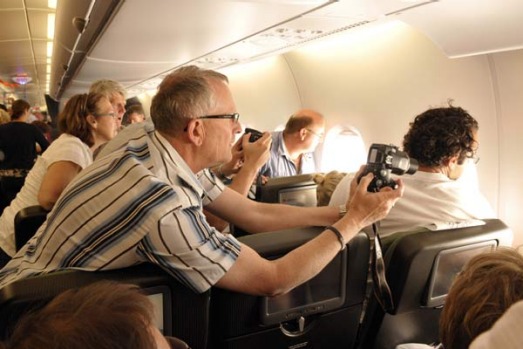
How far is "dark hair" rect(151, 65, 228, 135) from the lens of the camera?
1.55 metres

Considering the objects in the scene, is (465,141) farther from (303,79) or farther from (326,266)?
(303,79)

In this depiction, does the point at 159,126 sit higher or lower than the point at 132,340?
higher

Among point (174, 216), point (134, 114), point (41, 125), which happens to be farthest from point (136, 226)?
point (41, 125)

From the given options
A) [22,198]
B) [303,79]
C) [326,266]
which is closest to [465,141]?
[326,266]

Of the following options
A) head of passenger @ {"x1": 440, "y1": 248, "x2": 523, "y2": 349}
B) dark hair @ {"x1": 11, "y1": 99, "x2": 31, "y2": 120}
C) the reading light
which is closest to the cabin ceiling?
dark hair @ {"x1": 11, "y1": 99, "x2": 31, "y2": 120}

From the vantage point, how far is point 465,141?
2.14 m

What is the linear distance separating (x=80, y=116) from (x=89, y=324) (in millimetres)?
2557

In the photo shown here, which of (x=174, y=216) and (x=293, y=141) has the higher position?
(x=293, y=141)

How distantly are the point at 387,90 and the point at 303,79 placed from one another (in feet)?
5.33

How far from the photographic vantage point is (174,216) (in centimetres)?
124

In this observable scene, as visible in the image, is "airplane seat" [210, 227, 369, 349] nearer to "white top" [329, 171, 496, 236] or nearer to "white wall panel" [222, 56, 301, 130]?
"white top" [329, 171, 496, 236]

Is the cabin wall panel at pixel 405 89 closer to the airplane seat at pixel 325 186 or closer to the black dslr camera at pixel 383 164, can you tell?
the airplane seat at pixel 325 186

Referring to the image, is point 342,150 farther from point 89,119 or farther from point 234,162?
point 89,119

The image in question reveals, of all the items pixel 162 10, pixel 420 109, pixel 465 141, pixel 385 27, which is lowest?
pixel 465 141
